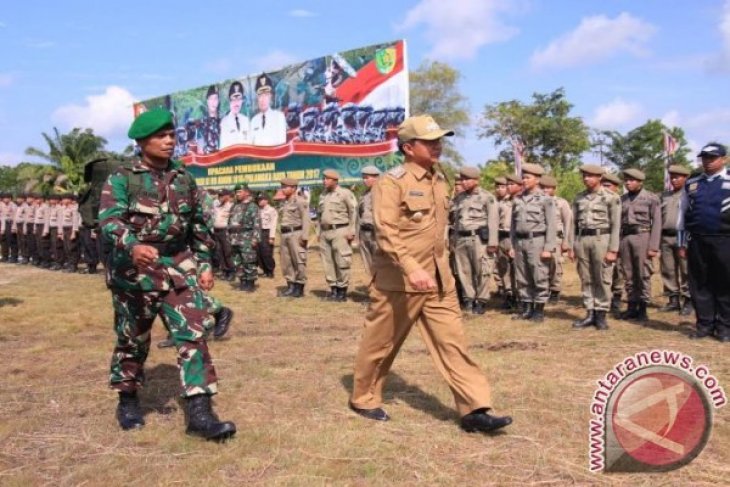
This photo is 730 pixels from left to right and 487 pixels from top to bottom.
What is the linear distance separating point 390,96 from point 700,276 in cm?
963

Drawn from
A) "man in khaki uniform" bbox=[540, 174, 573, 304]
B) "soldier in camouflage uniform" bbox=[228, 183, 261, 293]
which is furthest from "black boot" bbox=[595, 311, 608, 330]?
"soldier in camouflage uniform" bbox=[228, 183, 261, 293]

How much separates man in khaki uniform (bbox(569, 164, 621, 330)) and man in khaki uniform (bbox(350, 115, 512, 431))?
12.8ft

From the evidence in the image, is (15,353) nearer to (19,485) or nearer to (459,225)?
(19,485)

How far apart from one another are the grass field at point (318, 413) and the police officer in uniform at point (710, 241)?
33 cm

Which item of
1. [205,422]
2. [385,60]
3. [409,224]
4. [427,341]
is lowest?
[205,422]

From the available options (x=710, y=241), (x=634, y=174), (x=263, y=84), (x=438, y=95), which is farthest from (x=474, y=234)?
(x=438, y=95)

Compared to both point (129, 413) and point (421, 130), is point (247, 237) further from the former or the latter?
point (421, 130)

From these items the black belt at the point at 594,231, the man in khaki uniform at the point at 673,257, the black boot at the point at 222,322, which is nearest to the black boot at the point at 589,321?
the black belt at the point at 594,231

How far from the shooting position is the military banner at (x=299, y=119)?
1552 cm

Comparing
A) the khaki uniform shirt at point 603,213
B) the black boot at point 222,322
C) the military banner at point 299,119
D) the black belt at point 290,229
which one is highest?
the military banner at point 299,119

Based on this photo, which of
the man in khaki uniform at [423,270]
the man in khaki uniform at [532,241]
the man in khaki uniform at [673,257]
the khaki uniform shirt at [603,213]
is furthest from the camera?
the man in khaki uniform at [673,257]

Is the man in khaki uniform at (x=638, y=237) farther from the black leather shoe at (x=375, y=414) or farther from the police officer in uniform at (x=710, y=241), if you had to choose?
the black leather shoe at (x=375, y=414)

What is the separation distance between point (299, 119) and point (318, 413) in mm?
14294

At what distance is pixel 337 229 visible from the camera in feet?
32.3
